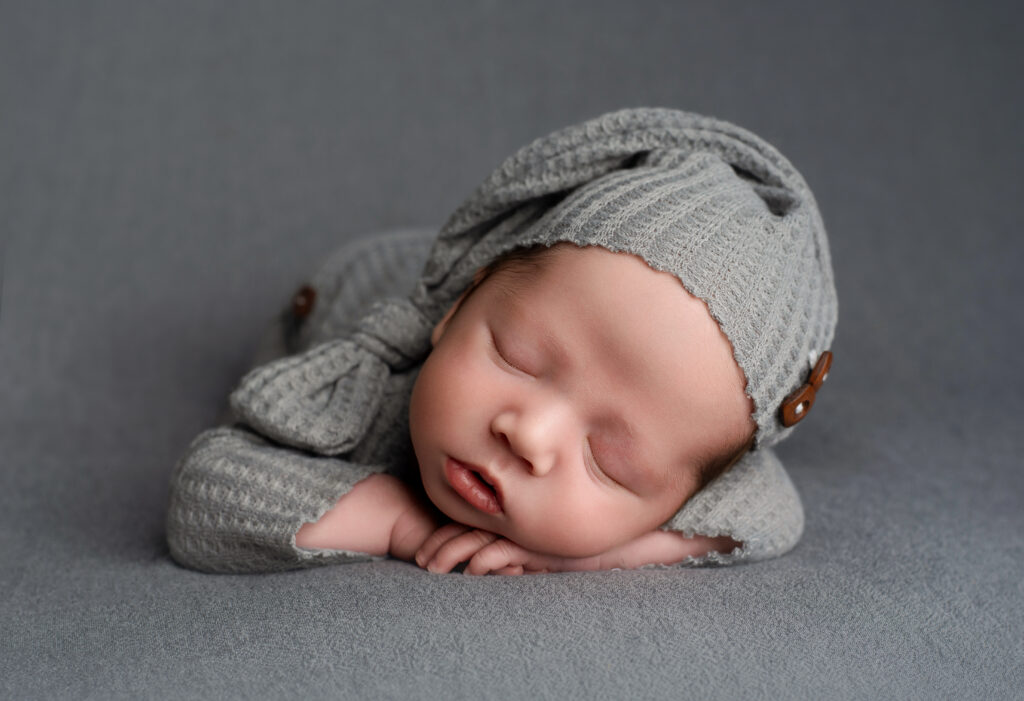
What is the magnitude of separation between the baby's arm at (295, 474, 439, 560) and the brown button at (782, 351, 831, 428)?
1.39 ft

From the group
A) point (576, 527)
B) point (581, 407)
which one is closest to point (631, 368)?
point (581, 407)

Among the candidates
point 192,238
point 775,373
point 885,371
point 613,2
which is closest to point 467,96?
point 613,2

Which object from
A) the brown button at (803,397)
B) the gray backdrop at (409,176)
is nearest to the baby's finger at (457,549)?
the brown button at (803,397)

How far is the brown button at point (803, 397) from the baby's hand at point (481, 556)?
28cm

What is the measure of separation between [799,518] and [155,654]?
769 mm

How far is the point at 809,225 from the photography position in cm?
123

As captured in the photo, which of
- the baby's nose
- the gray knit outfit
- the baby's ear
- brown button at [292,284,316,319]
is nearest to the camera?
the baby's nose

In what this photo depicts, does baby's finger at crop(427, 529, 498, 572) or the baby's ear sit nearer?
baby's finger at crop(427, 529, 498, 572)

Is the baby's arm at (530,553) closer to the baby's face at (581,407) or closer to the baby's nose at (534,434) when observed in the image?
the baby's face at (581,407)

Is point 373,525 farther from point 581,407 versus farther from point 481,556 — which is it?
point 581,407

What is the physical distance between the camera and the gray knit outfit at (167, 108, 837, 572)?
1108 millimetres

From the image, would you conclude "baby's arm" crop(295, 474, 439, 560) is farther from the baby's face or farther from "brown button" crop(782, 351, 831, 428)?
"brown button" crop(782, 351, 831, 428)

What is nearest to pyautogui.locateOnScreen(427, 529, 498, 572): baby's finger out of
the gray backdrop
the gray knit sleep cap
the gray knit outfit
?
the gray knit outfit

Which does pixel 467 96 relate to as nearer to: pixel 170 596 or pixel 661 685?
pixel 170 596
